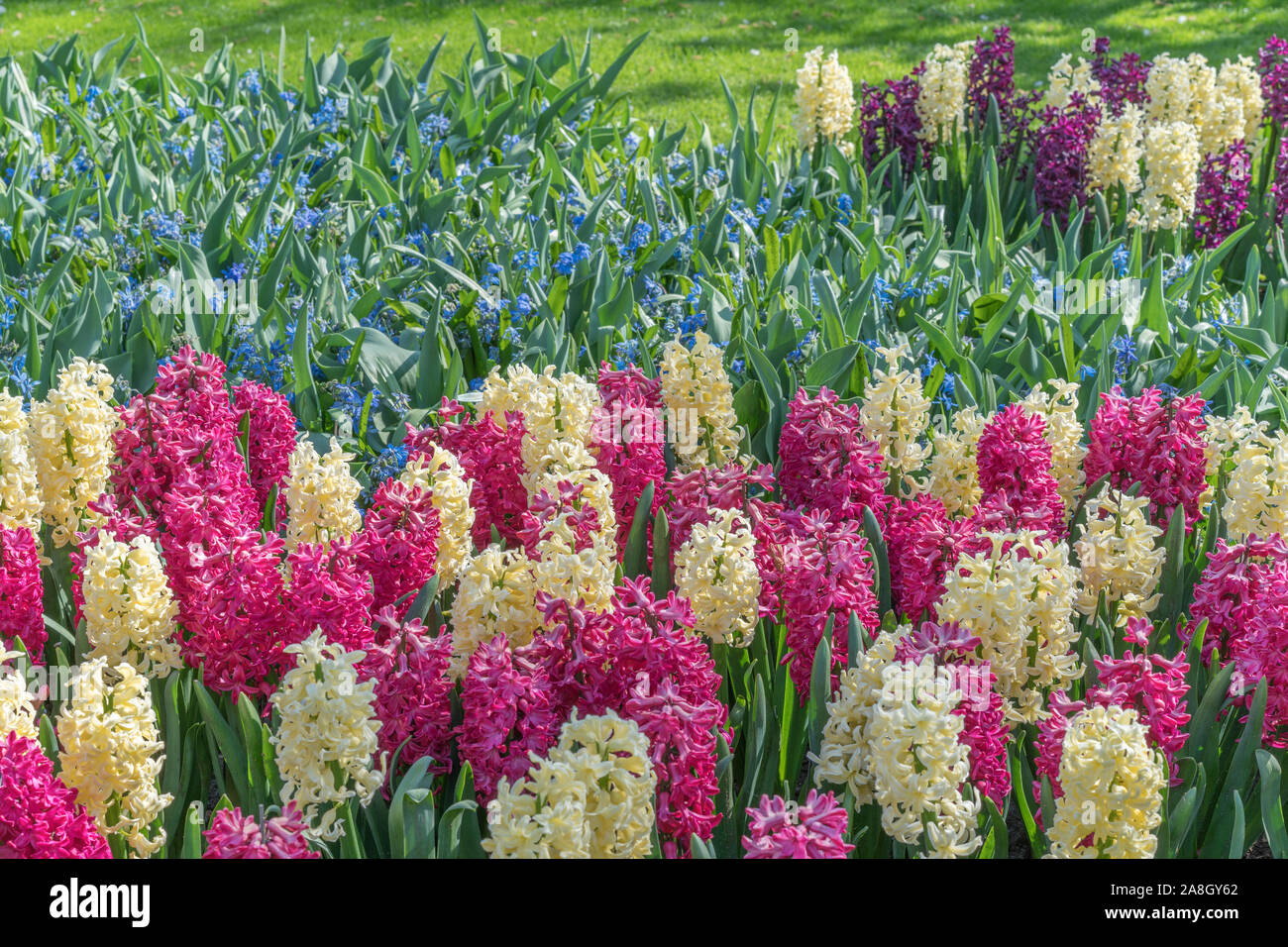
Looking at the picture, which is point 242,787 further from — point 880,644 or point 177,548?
point 880,644

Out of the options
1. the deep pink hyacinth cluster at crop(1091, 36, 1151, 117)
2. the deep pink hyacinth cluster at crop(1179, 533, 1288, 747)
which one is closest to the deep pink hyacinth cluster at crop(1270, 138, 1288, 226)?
the deep pink hyacinth cluster at crop(1091, 36, 1151, 117)

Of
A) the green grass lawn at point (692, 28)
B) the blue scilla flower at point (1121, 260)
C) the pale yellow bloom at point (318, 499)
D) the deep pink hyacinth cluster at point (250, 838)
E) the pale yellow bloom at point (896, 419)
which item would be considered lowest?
the deep pink hyacinth cluster at point (250, 838)

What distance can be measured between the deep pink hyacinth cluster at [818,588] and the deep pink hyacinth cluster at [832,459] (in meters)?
0.23

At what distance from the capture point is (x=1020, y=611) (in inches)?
97.0

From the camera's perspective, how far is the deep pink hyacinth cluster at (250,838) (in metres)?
1.99

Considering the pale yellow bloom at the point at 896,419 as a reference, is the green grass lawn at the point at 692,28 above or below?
above

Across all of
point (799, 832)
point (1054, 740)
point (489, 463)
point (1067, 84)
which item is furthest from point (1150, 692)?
point (1067, 84)

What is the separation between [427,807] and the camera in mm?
2346

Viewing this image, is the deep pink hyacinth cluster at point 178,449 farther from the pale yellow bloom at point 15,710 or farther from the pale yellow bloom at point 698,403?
the pale yellow bloom at point 698,403

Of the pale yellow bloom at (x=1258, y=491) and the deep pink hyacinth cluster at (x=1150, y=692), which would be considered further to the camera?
the pale yellow bloom at (x=1258, y=491)

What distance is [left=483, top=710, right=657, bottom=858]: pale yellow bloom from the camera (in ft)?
6.39

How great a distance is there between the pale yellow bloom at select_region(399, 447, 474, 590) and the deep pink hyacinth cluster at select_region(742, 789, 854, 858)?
3.71ft

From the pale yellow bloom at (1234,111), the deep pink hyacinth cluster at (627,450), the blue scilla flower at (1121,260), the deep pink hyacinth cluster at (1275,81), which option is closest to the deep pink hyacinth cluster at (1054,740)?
the deep pink hyacinth cluster at (627,450)

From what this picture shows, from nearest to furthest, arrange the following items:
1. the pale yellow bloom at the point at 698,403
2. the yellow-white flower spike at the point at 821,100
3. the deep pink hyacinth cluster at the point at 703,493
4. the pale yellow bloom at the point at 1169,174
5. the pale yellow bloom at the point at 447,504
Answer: the pale yellow bloom at the point at 447,504 → the deep pink hyacinth cluster at the point at 703,493 → the pale yellow bloom at the point at 698,403 → the pale yellow bloom at the point at 1169,174 → the yellow-white flower spike at the point at 821,100
